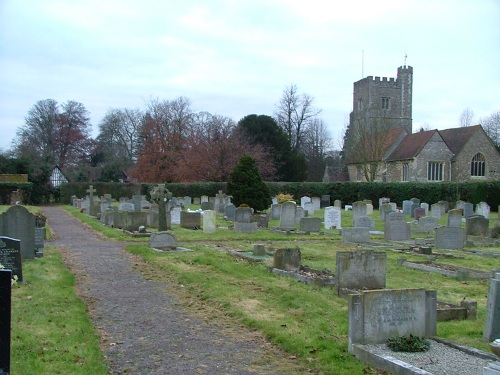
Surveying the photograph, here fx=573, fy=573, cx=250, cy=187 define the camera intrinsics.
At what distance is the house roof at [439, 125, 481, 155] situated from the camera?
57.2 meters

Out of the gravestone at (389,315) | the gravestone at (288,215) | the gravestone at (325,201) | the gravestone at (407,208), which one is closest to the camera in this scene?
the gravestone at (389,315)

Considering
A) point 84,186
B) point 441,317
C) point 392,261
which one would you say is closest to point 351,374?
point 441,317

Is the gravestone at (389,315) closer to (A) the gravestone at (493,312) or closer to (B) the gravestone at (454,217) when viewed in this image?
(A) the gravestone at (493,312)

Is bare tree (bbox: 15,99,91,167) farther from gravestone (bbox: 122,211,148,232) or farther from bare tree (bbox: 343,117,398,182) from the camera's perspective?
gravestone (bbox: 122,211,148,232)

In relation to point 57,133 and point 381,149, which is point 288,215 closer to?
point 381,149

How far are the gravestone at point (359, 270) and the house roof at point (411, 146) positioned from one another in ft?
160

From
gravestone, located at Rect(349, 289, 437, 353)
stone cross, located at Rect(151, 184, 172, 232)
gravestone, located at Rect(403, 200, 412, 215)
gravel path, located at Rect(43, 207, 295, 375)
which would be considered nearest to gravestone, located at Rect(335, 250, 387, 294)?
gravel path, located at Rect(43, 207, 295, 375)

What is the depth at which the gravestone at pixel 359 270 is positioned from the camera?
10.6 meters

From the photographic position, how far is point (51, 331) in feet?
26.2

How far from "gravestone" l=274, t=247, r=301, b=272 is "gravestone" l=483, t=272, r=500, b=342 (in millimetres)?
5848

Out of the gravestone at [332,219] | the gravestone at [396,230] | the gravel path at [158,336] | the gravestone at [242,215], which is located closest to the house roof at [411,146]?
the gravestone at [332,219]

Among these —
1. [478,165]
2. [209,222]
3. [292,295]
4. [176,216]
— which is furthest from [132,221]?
[478,165]

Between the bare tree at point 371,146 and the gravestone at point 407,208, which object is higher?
the bare tree at point 371,146

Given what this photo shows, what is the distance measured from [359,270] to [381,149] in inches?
2053
